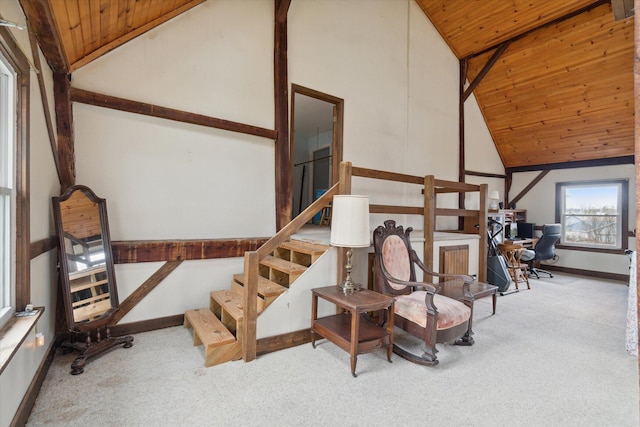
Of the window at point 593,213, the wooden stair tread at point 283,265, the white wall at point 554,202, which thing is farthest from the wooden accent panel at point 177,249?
the window at point 593,213

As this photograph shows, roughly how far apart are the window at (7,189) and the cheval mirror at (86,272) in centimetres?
74

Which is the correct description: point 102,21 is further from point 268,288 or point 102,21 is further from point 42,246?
point 268,288

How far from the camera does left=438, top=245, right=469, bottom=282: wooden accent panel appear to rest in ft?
13.5

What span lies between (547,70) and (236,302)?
260 inches

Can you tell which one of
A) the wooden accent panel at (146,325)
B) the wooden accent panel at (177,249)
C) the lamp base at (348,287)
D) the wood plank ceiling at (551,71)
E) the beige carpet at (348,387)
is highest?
the wood plank ceiling at (551,71)

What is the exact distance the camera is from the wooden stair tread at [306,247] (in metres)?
3.03

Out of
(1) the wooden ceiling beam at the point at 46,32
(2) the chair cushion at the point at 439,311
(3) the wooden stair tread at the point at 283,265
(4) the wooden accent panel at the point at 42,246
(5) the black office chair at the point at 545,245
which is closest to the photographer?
(1) the wooden ceiling beam at the point at 46,32

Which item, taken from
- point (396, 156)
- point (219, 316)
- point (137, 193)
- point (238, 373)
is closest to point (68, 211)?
point (137, 193)

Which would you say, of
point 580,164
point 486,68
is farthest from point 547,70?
point 580,164

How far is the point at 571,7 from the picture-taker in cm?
471

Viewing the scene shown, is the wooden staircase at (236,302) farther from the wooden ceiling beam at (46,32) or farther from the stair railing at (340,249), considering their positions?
the wooden ceiling beam at (46,32)

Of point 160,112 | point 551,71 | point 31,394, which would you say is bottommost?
point 31,394

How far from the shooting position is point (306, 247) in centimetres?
322

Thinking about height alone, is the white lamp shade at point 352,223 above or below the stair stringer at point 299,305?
above
